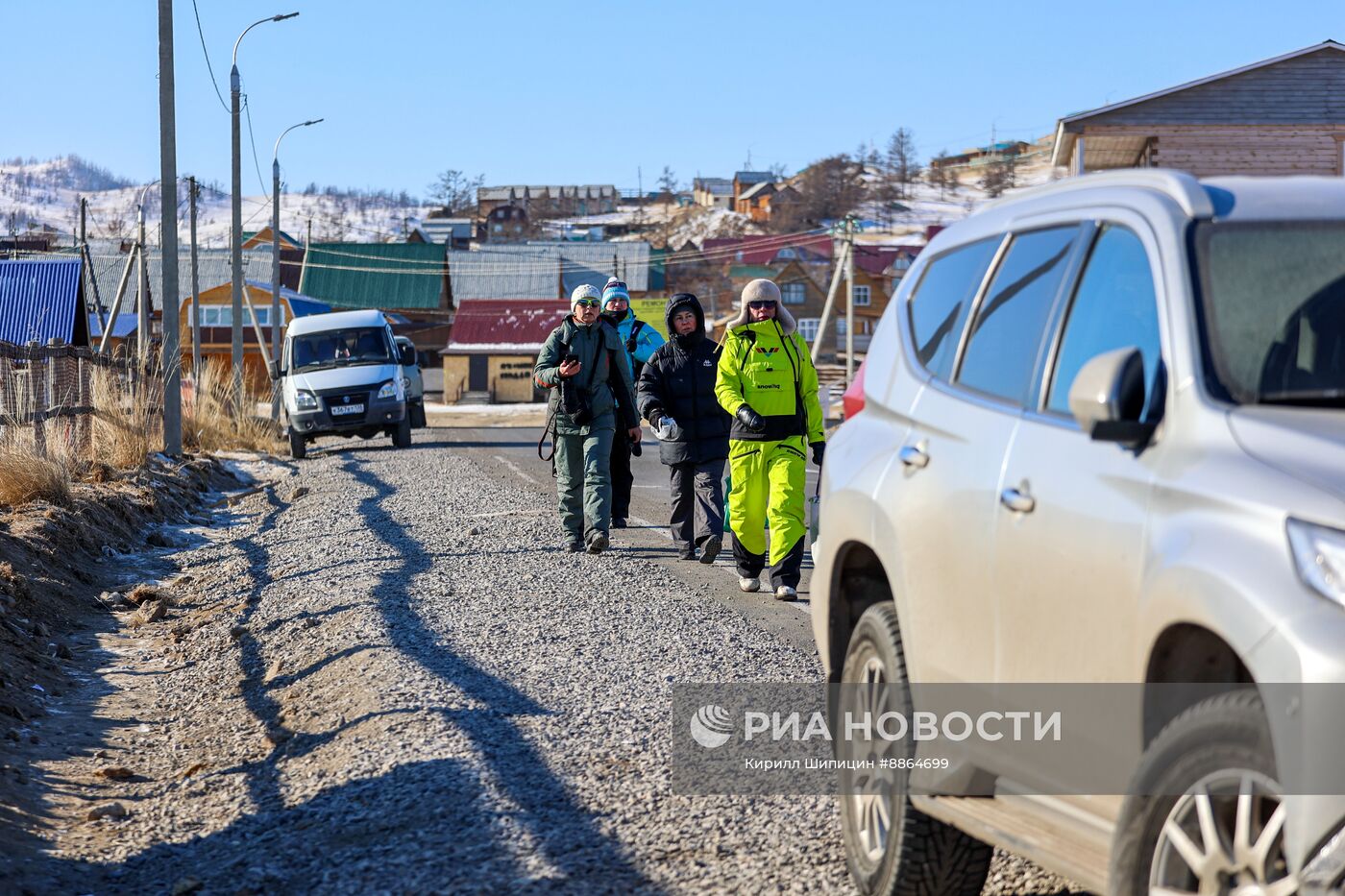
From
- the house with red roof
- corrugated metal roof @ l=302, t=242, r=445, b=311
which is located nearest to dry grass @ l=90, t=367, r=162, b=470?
the house with red roof

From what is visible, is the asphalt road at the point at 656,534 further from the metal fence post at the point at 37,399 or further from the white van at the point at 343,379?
the metal fence post at the point at 37,399

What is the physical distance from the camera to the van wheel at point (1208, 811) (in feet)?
8.21

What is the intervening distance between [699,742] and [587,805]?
942 millimetres

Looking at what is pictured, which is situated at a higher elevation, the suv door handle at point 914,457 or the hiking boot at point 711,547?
the suv door handle at point 914,457

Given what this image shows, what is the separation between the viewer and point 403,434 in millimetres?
28969

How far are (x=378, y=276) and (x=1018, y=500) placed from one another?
91.1m

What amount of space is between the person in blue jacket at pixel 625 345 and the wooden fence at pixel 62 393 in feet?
18.6

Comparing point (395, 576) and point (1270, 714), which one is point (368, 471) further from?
point (1270, 714)

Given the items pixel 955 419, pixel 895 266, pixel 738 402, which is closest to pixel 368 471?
pixel 738 402

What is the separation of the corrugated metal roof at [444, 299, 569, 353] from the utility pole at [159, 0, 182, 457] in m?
48.0

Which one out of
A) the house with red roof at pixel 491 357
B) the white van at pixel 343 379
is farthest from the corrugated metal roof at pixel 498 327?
the white van at pixel 343 379

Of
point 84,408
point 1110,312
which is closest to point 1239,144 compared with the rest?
point 84,408

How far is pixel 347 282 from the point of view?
9238 centimetres

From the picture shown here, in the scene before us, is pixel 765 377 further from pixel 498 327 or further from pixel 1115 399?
pixel 498 327
